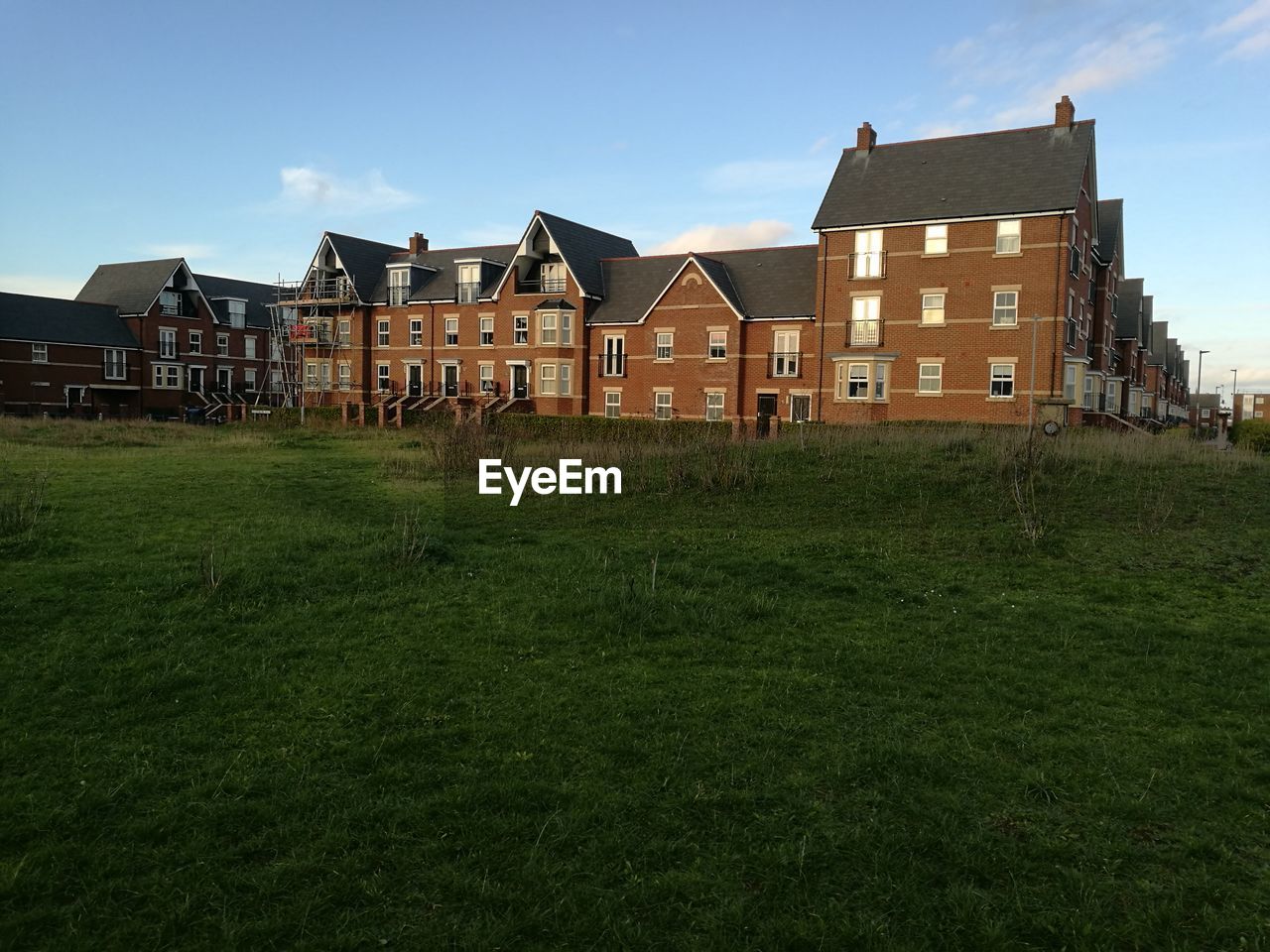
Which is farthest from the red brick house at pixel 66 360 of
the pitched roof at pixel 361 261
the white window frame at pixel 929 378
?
the white window frame at pixel 929 378

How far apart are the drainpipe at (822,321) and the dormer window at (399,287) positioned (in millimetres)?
26549

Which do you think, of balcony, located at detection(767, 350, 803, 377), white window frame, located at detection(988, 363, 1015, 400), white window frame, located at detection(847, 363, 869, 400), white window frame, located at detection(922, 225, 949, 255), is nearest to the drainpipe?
balcony, located at detection(767, 350, 803, 377)

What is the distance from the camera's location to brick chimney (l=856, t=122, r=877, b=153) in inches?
1596

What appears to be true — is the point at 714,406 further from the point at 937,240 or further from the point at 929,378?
the point at 937,240

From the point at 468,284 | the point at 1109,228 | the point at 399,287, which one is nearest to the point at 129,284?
the point at 399,287

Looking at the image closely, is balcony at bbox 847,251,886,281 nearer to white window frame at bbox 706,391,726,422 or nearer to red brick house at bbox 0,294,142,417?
white window frame at bbox 706,391,726,422

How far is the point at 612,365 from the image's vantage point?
47594 millimetres

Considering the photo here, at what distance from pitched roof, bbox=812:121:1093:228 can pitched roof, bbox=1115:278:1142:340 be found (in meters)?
26.0

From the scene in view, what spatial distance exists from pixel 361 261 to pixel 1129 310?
165 ft

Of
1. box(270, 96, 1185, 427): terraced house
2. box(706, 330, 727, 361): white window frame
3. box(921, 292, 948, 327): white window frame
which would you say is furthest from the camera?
box(706, 330, 727, 361): white window frame

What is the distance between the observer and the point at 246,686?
7418 millimetres

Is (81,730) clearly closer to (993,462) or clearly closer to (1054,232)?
(993,462)

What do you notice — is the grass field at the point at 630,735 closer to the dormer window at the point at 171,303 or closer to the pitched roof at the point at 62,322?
the pitched roof at the point at 62,322

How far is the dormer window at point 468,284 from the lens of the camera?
51969 mm
